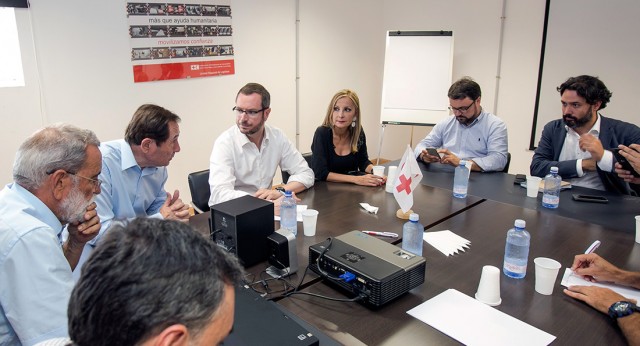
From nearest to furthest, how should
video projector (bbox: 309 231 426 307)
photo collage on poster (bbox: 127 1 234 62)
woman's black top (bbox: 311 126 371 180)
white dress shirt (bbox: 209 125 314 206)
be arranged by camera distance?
video projector (bbox: 309 231 426 307), white dress shirt (bbox: 209 125 314 206), woman's black top (bbox: 311 126 371 180), photo collage on poster (bbox: 127 1 234 62)

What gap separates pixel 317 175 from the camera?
2924 mm

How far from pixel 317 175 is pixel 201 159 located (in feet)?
6.09

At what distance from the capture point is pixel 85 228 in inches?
59.1

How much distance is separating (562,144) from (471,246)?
1.55m

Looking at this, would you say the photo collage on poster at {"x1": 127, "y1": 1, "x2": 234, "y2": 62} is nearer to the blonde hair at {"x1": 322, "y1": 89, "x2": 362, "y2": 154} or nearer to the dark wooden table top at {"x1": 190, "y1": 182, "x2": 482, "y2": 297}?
the blonde hair at {"x1": 322, "y1": 89, "x2": 362, "y2": 154}

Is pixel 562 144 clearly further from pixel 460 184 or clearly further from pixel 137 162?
pixel 137 162

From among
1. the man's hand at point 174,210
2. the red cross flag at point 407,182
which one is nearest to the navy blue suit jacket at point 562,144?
the red cross flag at point 407,182

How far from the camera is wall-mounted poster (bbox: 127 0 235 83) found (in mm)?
3732

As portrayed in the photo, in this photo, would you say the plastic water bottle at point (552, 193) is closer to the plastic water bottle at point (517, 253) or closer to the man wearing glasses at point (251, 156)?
the plastic water bottle at point (517, 253)

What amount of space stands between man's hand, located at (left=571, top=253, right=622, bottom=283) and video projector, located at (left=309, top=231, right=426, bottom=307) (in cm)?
59

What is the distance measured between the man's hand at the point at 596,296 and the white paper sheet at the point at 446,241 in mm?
436

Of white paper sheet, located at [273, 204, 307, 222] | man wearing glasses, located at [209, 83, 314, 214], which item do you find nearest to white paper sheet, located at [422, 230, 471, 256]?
white paper sheet, located at [273, 204, 307, 222]

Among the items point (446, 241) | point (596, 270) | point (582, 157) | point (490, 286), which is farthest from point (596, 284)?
point (582, 157)

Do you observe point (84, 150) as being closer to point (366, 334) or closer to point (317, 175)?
point (366, 334)
